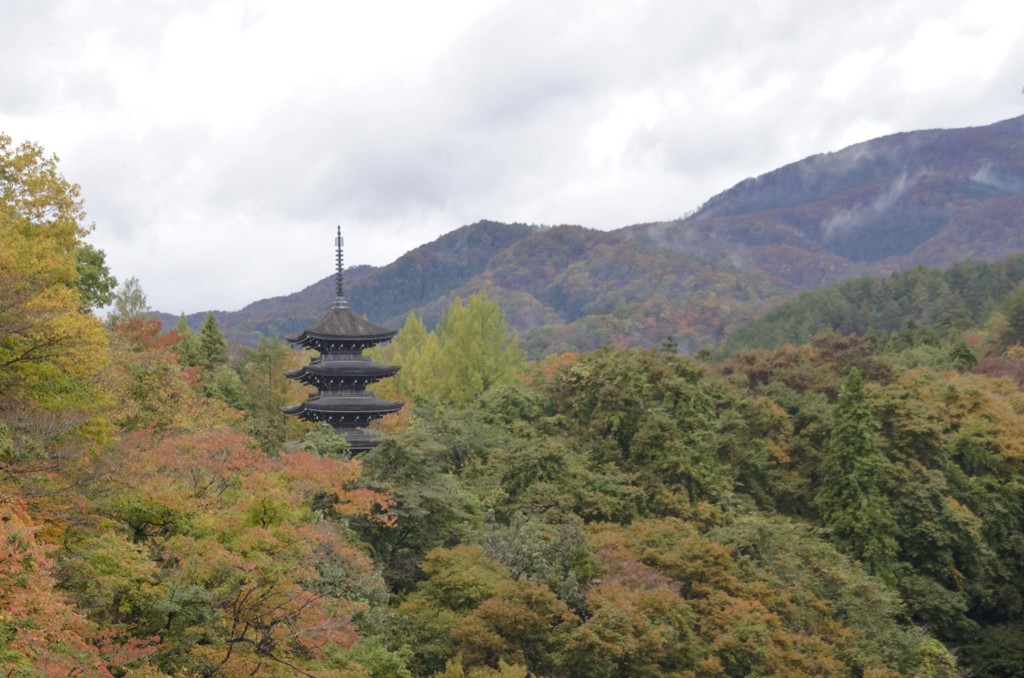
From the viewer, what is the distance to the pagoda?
30.3 m

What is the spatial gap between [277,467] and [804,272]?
6700 inches

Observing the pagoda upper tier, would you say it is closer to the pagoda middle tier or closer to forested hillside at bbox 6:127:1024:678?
the pagoda middle tier

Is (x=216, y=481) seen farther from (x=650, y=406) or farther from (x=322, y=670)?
(x=650, y=406)

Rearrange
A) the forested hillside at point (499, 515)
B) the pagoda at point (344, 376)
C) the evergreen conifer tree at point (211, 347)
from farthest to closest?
the evergreen conifer tree at point (211, 347), the pagoda at point (344, 376), the forested hillside at point (499, 515)

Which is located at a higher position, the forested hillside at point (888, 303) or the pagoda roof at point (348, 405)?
the forested hillside at point (888, 303)

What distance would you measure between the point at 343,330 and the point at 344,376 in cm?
168

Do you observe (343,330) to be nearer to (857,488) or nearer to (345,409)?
(345,409)

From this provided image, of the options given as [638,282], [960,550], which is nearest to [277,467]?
[960,550]

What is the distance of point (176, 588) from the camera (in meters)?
13.9

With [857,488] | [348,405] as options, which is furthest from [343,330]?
[857,488]

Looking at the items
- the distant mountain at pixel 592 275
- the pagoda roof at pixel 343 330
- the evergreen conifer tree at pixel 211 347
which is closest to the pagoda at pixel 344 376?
the pagoda roof at pixel 343 330

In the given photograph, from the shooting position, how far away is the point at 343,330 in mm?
31328

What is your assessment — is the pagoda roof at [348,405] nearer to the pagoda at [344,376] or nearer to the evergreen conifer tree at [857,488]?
the pagoda at [344,376]

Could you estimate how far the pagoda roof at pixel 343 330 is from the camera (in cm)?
3070
